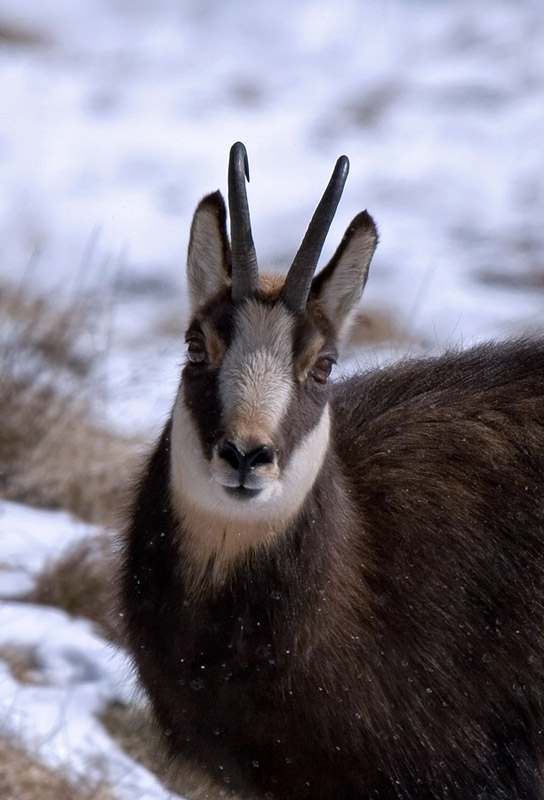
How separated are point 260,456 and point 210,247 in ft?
2.76

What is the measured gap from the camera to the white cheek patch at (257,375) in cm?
397

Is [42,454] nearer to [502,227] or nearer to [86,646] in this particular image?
[86,646]

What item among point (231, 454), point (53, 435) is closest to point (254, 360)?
point (231, 454)

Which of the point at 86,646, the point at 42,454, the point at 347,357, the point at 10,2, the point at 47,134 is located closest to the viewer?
the point at 86,646

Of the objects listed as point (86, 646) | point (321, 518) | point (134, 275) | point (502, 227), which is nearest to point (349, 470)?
point (321, 518)

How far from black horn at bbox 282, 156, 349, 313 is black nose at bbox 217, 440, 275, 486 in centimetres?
58

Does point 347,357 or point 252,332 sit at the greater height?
point 252,332

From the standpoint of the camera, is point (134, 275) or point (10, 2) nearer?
point (134, 275)

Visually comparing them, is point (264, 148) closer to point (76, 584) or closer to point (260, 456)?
point (76, 584)

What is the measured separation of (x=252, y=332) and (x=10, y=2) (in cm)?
1556

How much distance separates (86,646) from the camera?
6.60 meters

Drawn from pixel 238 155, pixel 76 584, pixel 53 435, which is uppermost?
pixel 238 155

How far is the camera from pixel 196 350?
4293 millimetres

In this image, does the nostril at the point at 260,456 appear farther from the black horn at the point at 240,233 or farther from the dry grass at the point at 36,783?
the dry grass at the point at 36,783
